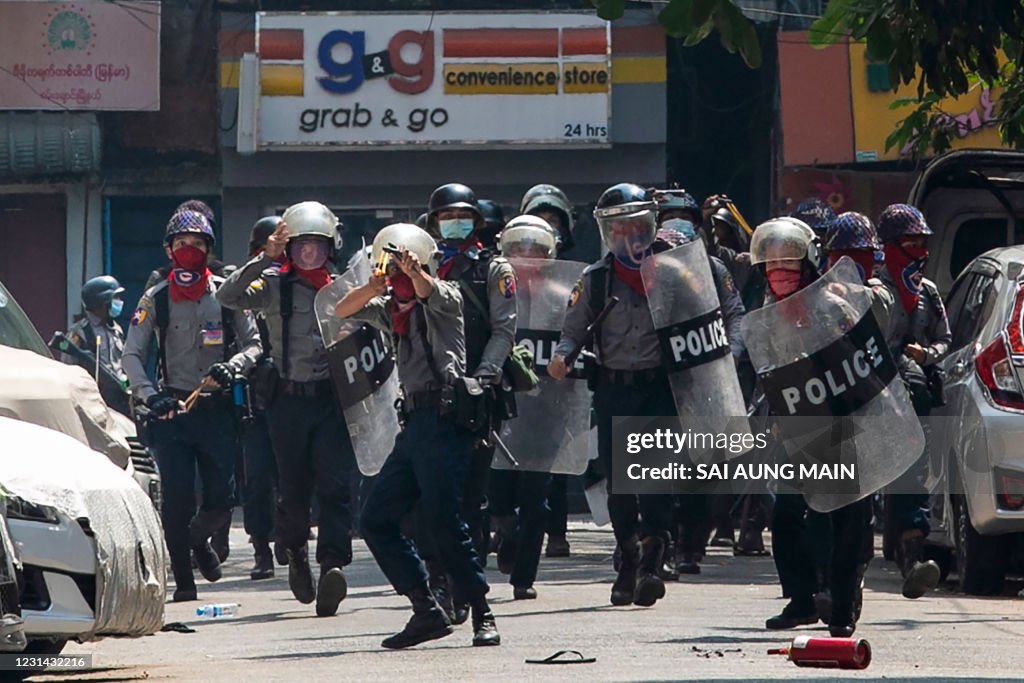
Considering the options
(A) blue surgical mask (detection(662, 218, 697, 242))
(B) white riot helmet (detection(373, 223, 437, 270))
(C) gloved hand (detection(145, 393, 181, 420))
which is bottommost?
(C) gloved hand (detection(145, 393, 181, 420))

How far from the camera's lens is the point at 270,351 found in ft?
37.5

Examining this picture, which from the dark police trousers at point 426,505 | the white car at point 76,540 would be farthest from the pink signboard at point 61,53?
the white car at point 76,540

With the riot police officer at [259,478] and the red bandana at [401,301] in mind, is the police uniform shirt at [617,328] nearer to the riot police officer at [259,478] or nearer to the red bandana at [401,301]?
the red bandana at [401,301]

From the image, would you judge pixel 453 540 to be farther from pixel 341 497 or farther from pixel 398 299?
pixel 341 497

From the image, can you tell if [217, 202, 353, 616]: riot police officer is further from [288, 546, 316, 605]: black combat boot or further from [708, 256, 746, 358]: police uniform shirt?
[708, 256, 746, 358]: police uniform shirt

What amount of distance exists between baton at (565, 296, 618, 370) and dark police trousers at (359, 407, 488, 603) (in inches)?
61.5

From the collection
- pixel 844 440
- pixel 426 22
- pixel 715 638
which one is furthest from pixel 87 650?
pixel 426 22

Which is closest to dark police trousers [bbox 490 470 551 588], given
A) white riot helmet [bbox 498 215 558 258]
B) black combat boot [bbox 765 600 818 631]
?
white riot helmet [bbox 498 215 558 258]

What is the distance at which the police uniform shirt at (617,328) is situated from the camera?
11070mm

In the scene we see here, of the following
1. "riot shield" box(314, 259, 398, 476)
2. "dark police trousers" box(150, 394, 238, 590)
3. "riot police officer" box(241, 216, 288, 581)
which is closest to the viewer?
"riot shield" box(314, 259, 398, 476)

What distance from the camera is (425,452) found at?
30.7 ft

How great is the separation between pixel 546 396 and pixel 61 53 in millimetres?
11632

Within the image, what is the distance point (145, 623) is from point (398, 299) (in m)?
1.86

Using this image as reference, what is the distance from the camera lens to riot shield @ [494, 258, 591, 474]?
11641 millimetres
